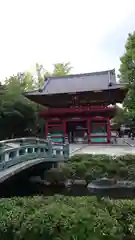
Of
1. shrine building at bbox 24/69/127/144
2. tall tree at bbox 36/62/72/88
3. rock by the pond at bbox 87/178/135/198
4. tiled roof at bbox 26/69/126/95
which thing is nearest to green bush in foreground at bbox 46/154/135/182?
rock by the pond at bbox 87/178/135/198

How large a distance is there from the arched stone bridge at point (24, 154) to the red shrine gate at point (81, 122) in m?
9.66

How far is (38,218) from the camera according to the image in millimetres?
4254

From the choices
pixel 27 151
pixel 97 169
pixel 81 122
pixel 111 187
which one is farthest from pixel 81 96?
pixel 27 151

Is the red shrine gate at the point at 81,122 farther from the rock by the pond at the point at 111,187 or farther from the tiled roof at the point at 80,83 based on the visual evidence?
the rock by the pond at the point at 111,187

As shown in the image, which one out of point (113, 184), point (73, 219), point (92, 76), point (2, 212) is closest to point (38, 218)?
point (73, 219)

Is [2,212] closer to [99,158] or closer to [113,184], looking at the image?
[113,184]

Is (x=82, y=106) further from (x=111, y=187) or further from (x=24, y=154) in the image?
(x=24, y=154)

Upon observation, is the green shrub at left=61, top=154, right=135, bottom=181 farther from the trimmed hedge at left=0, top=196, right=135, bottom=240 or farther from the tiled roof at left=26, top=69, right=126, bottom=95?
the tiled roof at left=26, top=69, right=126, bottom=95

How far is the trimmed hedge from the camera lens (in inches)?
157

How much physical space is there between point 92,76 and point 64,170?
1695cm

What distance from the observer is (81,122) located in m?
25.9

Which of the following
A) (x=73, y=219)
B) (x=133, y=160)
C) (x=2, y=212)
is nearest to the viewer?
(x=73, y=219)

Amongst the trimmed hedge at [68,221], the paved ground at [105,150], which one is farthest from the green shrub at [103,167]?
the trimmed hedge at [68,221]

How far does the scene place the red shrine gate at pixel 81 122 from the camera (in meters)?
23.8
